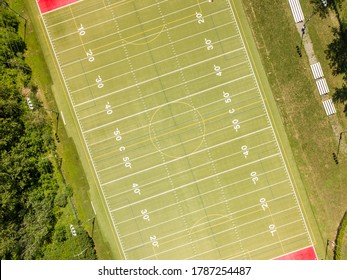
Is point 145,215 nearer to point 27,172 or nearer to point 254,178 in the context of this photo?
point 254,178

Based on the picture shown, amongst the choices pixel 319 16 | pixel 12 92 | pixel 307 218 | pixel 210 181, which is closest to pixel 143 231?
pixel 210 181

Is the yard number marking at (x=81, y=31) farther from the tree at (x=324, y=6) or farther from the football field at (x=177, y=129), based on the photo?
the tree at (x=324, y=6)

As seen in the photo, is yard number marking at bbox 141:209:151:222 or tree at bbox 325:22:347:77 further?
yard number marking at bbox 141:209:151:222

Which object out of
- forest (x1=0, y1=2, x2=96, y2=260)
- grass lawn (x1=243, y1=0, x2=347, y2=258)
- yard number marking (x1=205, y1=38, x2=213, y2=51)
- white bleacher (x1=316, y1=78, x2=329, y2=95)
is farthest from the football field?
white bleacher (x1=316, y1=78, x2=329, y2=95)

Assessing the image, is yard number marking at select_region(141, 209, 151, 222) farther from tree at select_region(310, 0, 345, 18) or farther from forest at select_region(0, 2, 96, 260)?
tree at select_region(310, 0, 345, 18)

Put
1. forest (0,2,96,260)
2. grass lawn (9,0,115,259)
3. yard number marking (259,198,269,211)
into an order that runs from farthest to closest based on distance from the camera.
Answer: grass lawn (9,0,115,259), yard number marking (259,198,269,211), forest (0,2,96,260)

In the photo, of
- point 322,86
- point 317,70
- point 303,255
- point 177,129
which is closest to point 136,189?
point 177,129
